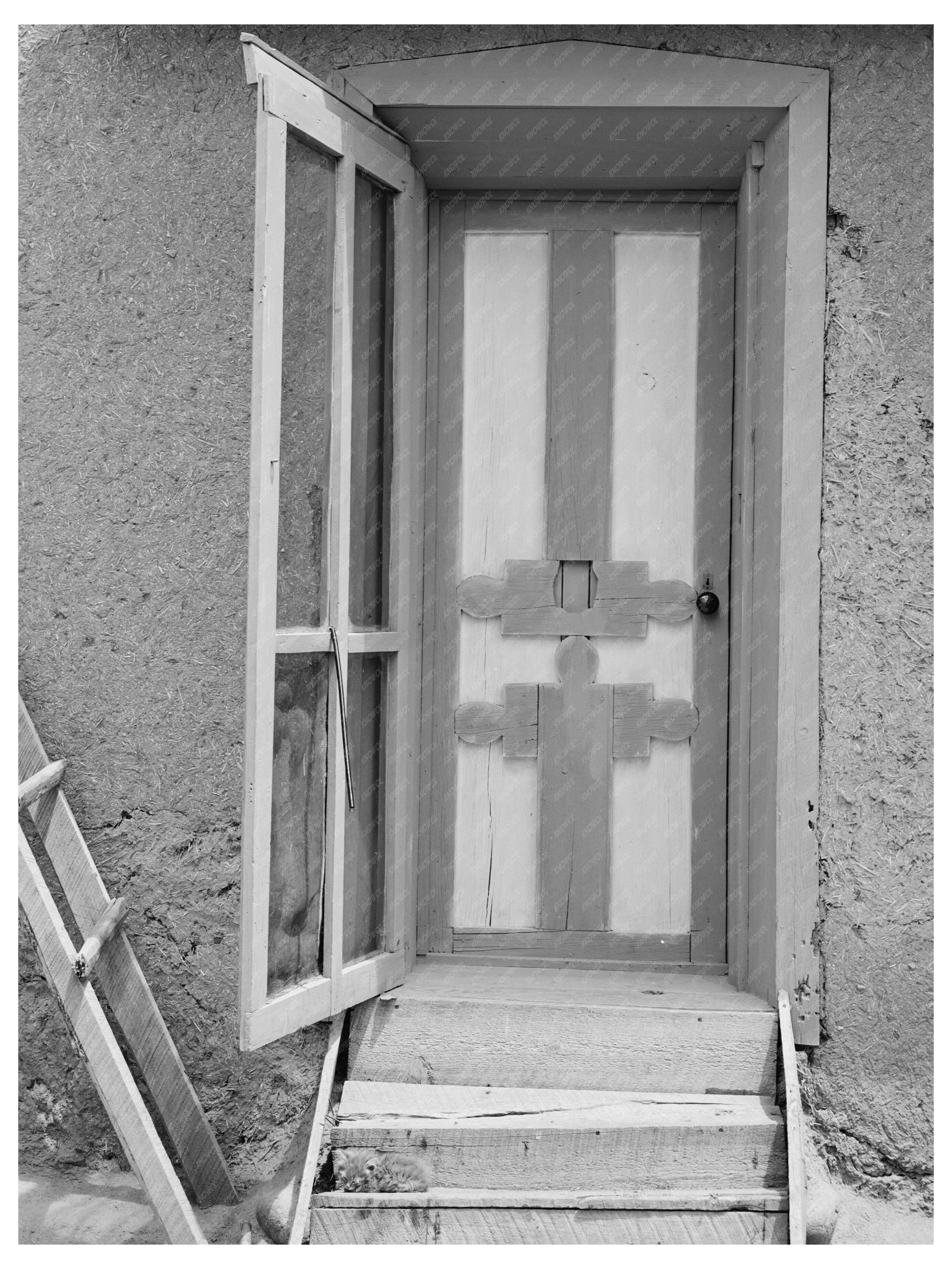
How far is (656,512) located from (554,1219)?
187 cm

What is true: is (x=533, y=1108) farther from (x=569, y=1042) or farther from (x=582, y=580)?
(x=582, y=580)

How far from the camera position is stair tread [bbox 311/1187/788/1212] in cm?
267

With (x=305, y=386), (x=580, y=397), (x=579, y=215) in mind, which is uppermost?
(x=579, y=215)

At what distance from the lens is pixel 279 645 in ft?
→ 8.66

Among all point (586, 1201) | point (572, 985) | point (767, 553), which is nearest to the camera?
point (586, 1201)

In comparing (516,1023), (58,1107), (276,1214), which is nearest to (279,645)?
(516,1023)

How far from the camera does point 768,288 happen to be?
308cm

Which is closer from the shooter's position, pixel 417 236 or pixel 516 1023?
pixel 516 1023

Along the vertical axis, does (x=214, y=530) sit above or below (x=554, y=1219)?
above

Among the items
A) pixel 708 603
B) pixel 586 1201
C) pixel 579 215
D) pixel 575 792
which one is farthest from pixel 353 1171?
pixel 579 215

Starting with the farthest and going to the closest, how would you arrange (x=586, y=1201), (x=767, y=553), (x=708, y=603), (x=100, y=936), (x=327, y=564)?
1. (x=708, y=603)
2. (x=767, y=553)
3. (x=100, y=936)
4. (x=327, y=564)
5. (x=586, y=1201)

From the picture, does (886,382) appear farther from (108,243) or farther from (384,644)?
(108,243)

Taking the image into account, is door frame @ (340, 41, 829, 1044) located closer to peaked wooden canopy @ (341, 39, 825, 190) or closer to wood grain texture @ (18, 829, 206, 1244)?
peaked wooden canopy @ (341, 39, 825, 190)

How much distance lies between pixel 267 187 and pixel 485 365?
3.25ft
